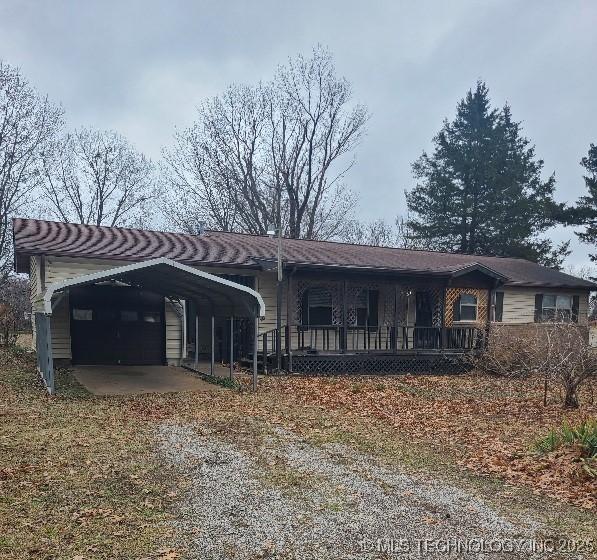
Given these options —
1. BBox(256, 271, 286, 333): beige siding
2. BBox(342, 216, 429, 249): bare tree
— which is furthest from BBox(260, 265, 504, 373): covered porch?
BBox(342, 216, 429, 249): bare tree

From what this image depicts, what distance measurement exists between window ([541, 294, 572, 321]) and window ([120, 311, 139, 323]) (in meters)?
14.7

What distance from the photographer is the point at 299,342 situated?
15602 mm

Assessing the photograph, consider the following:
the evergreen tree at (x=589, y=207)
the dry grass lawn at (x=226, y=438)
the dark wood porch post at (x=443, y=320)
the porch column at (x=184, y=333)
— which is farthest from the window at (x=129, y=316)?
the evergreen tree at (x=589, y=207)

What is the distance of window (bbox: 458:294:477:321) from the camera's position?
58.9 ft

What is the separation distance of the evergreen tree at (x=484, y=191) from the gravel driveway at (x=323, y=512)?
29.4 m

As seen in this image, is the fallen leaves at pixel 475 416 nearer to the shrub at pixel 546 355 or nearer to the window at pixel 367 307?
the shrub at pixel 546 355

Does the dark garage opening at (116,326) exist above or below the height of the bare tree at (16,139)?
below

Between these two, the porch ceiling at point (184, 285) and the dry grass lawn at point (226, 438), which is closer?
the dry grass lawn at point (226, 438)

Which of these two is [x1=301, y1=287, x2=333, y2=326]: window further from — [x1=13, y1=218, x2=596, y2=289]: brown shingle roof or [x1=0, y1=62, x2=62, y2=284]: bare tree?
[x1=0, y1=62, x2=62, y2=284]: bare tree

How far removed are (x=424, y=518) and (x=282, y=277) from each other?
10.4m

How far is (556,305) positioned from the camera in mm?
20703

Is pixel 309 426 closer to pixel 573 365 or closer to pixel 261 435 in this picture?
pixel 261 435

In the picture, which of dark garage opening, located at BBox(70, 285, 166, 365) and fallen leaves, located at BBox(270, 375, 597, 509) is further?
dark garage opening, located at BBox(70, 285, 166, 365)

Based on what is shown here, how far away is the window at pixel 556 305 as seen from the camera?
2039 cm
